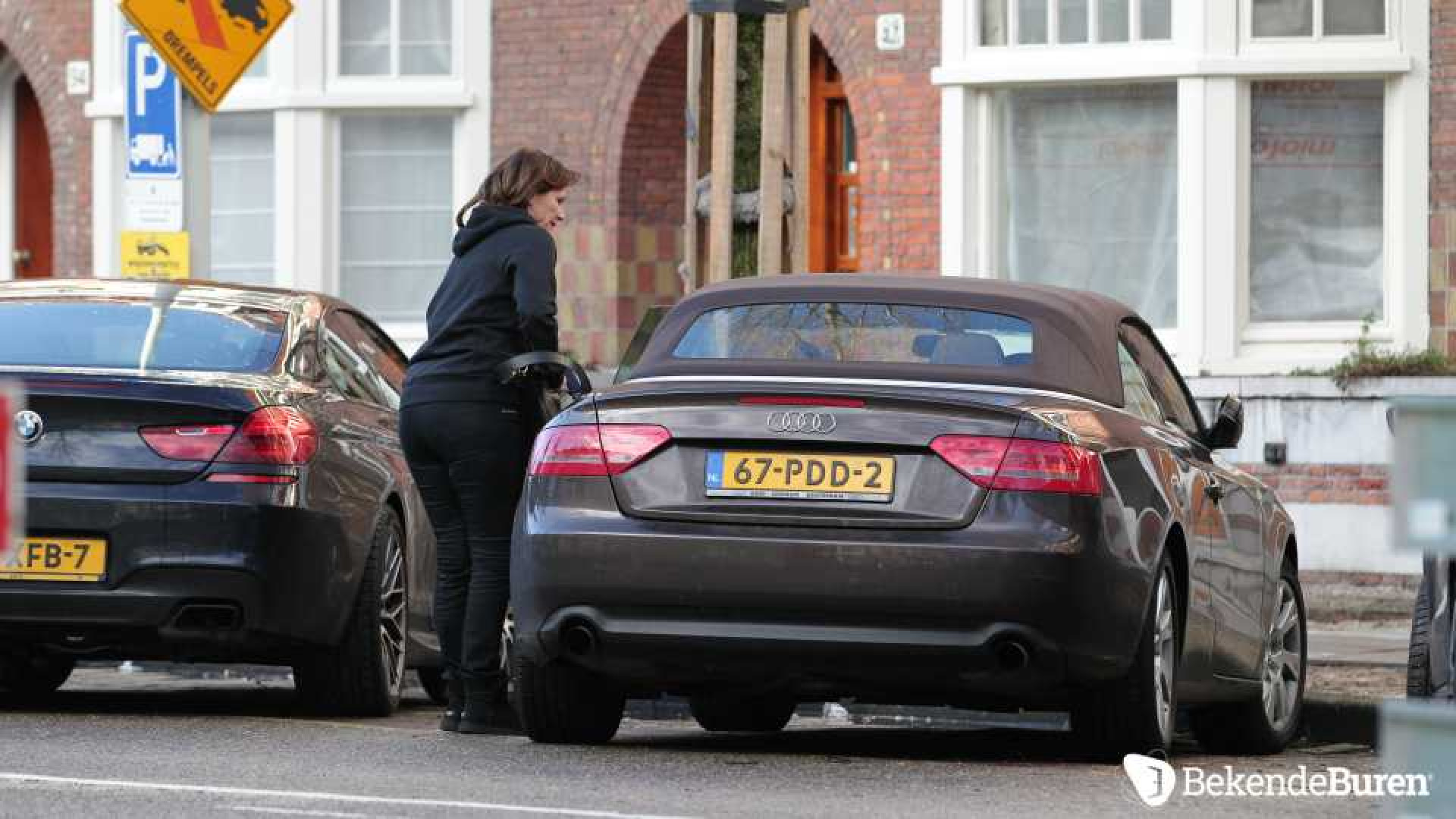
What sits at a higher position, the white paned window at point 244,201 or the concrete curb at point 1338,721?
the white paned window at point 244,201

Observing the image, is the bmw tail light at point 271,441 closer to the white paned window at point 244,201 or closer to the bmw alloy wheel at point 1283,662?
the bmw alloy wheel at point 1283,662

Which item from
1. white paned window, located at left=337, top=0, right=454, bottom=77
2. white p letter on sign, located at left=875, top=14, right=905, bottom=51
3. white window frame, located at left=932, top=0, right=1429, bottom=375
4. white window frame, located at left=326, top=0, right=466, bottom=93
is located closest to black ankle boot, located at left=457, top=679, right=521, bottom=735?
white window frame, located at left=932, top=0, right=1429, bottom=375

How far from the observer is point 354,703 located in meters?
10.7

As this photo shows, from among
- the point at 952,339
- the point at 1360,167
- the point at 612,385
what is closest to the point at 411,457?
the point at 612,385

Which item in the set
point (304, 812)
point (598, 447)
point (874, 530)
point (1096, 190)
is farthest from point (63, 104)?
point (304, 812)

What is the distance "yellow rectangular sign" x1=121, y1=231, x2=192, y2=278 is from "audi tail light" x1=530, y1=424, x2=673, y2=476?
612 cm

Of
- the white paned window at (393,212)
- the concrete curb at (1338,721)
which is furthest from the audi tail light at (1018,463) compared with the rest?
the white paned window at (393,212)

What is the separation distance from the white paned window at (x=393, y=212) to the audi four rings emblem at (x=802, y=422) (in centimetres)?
1247

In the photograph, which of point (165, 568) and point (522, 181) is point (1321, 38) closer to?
point (522, 181)

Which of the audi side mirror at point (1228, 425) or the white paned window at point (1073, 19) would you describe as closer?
the audi side mirror at point (1228, 425)

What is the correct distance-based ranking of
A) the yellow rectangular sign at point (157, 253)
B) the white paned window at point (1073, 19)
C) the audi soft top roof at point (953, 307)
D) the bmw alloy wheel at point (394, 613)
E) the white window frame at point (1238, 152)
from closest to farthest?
the audi soft top roof at point (953, 307) < the bmw alloy wheel at point (394, 613) < the yellow rectangular sign at point (157, 253) < the white window frame at point (1238, 152) < the white paned window at point (1073, 19)

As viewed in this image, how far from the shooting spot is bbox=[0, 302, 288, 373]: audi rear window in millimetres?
10461

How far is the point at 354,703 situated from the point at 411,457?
3.67ft

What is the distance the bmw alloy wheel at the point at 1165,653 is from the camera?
875 cm
